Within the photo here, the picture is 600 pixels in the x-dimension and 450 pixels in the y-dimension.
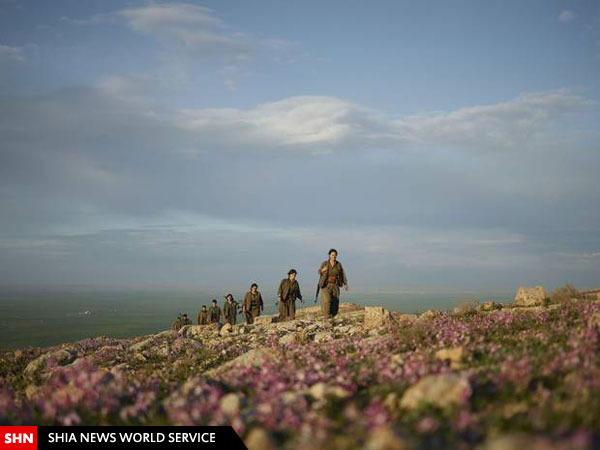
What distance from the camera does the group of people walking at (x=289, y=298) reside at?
70.9 ft

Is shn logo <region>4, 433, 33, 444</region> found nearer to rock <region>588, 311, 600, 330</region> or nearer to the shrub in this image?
rock <region>588, 311, 600, 330</region>

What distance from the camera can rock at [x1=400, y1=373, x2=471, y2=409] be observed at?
16.0 ft

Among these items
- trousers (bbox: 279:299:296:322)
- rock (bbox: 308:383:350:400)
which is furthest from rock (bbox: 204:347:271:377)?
trousers (bbox: 279:299:296:322)

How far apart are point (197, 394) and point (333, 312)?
54.2ft

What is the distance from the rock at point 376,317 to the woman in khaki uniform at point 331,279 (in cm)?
557

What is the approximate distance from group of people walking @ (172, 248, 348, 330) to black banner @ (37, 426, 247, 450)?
1619 cm

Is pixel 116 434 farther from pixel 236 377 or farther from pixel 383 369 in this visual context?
pixel 383 369

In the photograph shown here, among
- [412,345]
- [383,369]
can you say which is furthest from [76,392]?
[412,345]

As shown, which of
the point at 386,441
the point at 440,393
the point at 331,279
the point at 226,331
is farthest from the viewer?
the point at 331,279

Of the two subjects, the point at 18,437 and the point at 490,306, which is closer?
the point at 18,437

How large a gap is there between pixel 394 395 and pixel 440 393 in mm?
605

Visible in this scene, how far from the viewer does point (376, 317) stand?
1488 centimetres

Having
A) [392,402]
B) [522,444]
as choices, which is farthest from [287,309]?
[522,444]

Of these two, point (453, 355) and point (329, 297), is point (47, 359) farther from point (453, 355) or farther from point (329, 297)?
point (453, 355)
